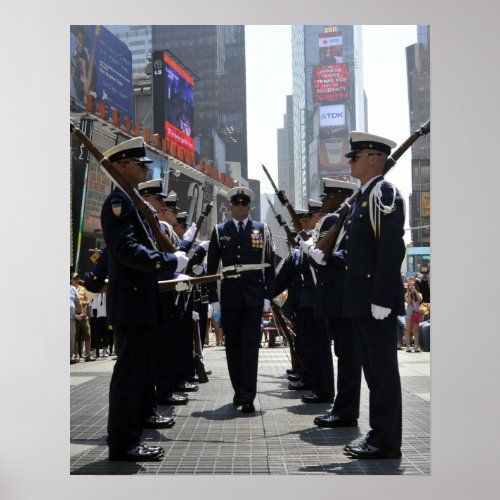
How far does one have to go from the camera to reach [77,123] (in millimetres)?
4297

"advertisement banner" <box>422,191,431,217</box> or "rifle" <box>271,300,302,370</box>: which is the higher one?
"advertisement banner" <box>422,191,431,217</box>

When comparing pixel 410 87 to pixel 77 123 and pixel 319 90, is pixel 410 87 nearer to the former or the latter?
pixel 319 90

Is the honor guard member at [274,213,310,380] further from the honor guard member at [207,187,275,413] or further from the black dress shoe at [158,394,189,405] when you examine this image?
the black dress shoe at [158,394,189,405]

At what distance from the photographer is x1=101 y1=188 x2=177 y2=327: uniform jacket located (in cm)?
384

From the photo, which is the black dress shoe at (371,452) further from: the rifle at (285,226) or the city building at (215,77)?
the city building at (215,77)

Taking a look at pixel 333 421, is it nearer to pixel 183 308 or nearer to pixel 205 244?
pixel 205 244

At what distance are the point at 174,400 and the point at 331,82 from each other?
2.13 m

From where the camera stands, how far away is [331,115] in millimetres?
4586

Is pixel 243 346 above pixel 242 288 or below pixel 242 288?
below

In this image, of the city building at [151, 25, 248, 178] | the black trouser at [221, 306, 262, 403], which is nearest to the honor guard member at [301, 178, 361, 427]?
the black trouser at [221, 306, 262, 403]

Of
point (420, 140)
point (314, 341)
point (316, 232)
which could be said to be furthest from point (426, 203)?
point (314, 341)

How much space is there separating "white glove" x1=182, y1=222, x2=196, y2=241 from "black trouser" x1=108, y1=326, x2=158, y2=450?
897 millimetres
